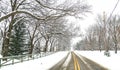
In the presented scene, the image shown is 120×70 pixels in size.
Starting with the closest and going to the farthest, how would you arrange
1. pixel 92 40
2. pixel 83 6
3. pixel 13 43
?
pixel 83 6, pixel 13 43, pixel 92 40

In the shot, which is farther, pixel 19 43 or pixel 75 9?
pixel 19 43

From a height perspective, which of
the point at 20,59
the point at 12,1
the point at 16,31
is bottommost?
the point at 20,59

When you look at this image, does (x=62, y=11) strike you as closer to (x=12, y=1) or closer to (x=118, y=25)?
(x=12, y=1)

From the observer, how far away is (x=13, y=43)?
135 ft

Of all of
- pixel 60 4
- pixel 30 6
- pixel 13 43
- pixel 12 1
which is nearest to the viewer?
pixel 60 4

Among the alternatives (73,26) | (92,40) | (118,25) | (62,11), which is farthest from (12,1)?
(92,40)

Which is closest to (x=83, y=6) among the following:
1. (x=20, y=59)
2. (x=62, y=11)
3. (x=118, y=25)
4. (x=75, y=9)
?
(x=75, y=9)

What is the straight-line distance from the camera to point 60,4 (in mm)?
19031

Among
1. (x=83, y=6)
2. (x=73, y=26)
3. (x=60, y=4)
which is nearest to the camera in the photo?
(x=83, y=6)

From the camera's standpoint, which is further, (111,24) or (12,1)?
(111,24)

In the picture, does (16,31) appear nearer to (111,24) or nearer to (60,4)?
(60,4)

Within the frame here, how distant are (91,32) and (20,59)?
8701 cm

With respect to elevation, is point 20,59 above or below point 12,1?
below

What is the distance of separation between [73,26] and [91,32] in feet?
179
